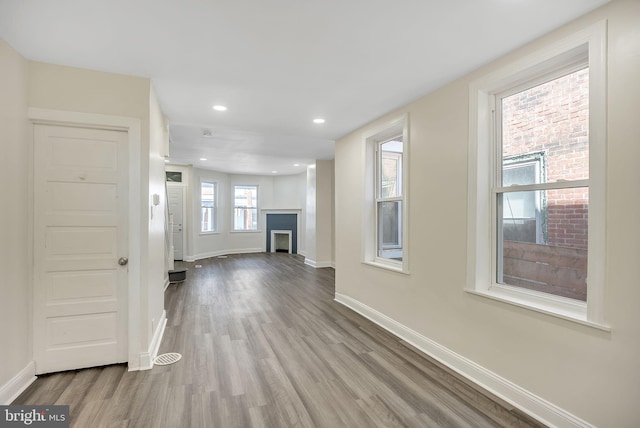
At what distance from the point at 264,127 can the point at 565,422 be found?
156 inches

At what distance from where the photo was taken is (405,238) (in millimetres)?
3258

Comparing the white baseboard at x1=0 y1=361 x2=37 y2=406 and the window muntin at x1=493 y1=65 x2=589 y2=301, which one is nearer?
the window muntin at x1=493 y1=65 x2=589 y2=301

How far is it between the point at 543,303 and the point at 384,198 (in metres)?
2.10

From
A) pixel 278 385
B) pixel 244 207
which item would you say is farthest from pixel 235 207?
pixel 278 385

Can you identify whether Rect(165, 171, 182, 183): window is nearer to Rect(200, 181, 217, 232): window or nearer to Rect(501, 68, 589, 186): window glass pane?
Result: Rect(200, 181, 217, 232): window

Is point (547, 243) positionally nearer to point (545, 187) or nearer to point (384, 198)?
point (545, 187)

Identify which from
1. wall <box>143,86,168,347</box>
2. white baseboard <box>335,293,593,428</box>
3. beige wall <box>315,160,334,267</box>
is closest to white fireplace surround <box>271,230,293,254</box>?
beige wall <box>315,160,334,267</box>

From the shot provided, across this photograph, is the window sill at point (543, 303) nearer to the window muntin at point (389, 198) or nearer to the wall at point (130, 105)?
the window muntin at point (389, 198)

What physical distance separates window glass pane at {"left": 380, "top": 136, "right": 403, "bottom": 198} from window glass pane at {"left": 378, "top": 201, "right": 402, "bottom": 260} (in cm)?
15

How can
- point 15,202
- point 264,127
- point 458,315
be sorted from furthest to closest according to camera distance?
point 264,127 < point 458,315 < point 15,202

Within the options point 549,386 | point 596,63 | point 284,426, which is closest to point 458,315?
point 549,386

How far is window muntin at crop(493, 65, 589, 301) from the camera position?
6.26 feet

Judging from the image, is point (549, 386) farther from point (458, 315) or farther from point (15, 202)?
point (15, 202)

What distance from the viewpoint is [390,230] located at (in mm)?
3893
